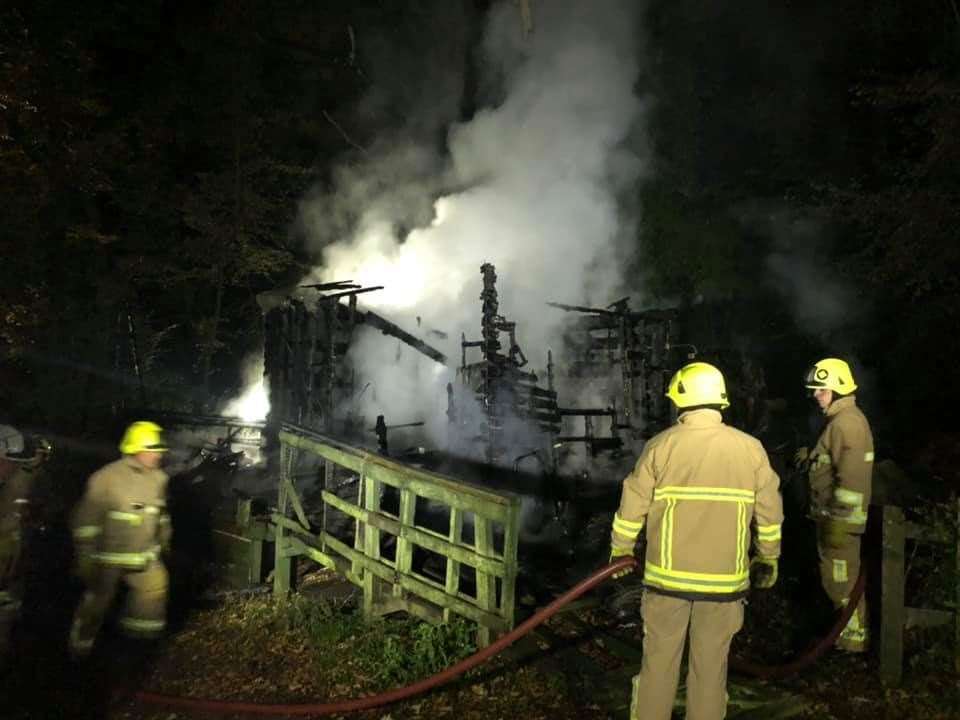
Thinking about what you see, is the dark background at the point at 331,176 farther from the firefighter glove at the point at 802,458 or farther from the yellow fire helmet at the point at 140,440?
the yellow fire helmet at the point at 140,440

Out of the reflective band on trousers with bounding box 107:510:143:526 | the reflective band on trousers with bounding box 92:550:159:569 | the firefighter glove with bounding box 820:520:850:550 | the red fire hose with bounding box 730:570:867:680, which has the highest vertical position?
the firefighter glove with bounding box 820:520:850:550

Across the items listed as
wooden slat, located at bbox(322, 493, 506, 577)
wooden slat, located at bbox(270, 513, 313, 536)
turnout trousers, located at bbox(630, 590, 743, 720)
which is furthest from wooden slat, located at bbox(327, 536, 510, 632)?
turnout trousers, located at bbox(630, 590, 743, 720)

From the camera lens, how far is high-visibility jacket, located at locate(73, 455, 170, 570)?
17.4 ft

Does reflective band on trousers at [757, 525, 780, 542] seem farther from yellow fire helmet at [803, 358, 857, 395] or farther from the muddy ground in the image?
yellow fire helmet at [803, 358, 857, 395]

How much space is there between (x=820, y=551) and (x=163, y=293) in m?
22.8

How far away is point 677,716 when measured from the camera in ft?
15.0

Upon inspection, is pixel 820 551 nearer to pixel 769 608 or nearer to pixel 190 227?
pixel 769 608

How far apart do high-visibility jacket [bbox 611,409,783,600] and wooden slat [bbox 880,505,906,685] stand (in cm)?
171

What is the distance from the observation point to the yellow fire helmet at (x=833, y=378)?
212 inches

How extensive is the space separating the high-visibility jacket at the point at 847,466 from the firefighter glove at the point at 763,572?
1684mm

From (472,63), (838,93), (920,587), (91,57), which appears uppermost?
(472,63)

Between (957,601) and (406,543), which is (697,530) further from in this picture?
(406,543)

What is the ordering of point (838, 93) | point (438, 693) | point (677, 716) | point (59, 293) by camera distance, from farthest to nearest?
point (59, 293)
point (838, 93)
point (438, 693)
point (677, 716)

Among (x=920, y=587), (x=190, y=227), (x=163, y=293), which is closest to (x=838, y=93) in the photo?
(x=920, y=587)
